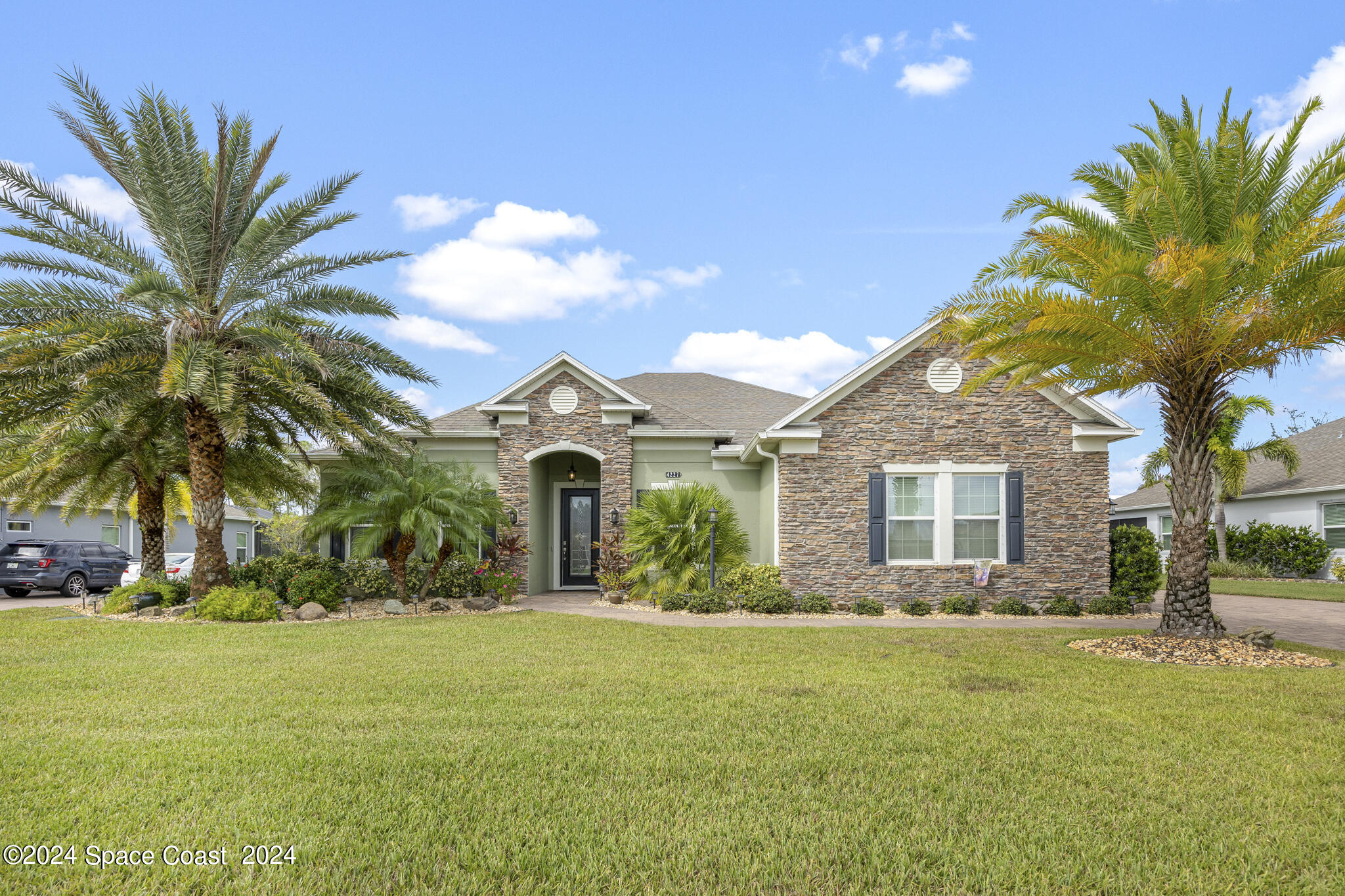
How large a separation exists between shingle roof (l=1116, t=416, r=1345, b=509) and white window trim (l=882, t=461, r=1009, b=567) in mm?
14504

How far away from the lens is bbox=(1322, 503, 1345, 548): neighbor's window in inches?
857

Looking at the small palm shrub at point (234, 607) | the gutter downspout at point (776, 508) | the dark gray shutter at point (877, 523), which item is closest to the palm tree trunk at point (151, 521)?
the small palm shrub at point (234, 607)

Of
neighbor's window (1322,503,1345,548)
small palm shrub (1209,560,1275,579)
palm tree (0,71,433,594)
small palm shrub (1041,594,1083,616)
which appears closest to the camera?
palm tree (0,71,433,594)

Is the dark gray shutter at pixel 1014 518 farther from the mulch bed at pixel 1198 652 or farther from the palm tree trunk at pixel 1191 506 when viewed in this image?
the mulch bed at pixel 1198 652

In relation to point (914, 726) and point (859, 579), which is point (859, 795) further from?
point (859, 579)

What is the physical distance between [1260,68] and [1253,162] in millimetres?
1900

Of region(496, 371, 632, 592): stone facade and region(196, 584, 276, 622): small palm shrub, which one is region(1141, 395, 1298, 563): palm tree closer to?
region(496, 371, 632, 592): stone facade

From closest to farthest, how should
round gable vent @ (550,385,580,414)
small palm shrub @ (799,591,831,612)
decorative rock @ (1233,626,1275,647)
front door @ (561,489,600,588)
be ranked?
decorative rock @ (1233,626,1275,647), small palm shrub @ (799,591,831,612), round gable vent @ (550,385,580,414), front door @ (561,489,600,588)

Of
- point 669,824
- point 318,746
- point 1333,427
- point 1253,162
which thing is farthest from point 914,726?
point 1333,427

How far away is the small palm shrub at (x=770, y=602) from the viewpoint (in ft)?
43.6

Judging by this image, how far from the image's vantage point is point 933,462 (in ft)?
45.7

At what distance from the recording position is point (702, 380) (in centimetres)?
2203

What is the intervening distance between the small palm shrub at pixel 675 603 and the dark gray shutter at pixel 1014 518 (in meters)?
5.96

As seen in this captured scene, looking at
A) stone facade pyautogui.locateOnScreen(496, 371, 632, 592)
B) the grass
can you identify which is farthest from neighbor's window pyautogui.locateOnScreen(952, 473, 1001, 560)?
stone facade pyautogui.locateOnScreen(496, 371, 632, 592)
